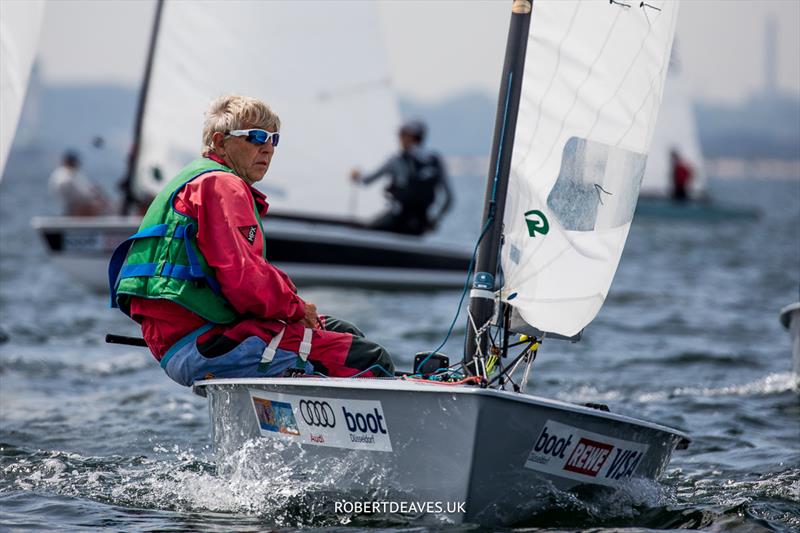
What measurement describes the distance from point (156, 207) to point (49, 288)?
31.9 feet

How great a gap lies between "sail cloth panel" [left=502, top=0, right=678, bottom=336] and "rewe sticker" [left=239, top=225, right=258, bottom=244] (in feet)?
2.89

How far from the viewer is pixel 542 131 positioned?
14.5ft

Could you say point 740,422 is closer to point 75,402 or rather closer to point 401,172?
point 75,402

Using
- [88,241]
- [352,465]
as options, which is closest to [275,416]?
[352,465]

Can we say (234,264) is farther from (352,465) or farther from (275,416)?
(352,465)

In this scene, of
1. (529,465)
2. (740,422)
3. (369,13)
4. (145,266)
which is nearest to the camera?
(529,465)

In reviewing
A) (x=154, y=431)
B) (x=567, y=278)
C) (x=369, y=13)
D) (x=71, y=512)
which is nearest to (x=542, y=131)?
(x=567, y=278)

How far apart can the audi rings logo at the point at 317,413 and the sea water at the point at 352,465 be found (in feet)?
0.51

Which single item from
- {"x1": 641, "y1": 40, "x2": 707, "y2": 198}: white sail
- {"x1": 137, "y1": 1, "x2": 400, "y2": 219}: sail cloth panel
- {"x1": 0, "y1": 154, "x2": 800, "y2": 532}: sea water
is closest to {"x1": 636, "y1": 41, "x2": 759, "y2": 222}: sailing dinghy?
{"x1": 641, "y1": 40, "x2": 707, "y2": 198}: white sail

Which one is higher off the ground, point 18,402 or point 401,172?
point 401,172

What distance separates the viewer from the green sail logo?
173 inches

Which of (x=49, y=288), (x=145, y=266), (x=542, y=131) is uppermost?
(x=542, y=131)

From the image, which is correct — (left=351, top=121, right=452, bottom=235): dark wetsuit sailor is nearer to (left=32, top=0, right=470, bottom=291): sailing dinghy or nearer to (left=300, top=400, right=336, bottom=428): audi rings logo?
(left=32, top=0, right=470, bottom=291): sailing dinghy

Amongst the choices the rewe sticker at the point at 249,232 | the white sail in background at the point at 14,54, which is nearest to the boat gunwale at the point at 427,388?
the rewe sticker at the point at 249,232
